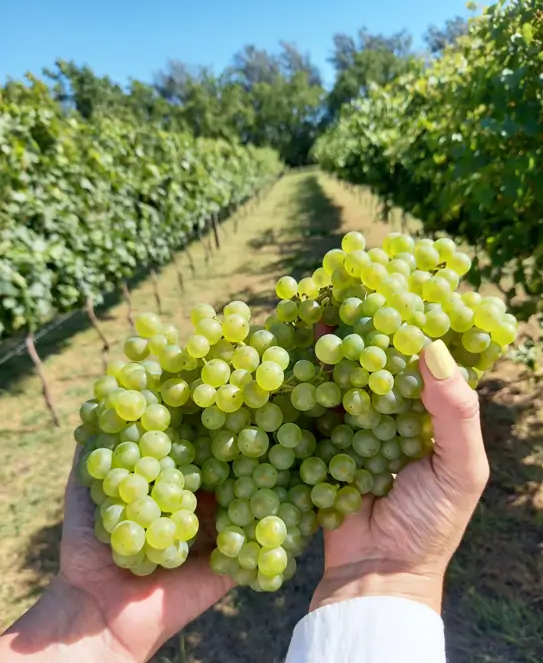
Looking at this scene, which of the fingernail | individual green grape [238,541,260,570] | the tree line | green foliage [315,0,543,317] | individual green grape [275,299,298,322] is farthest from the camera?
the tree line

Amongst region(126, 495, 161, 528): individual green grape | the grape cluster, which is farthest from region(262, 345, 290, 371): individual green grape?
region(126, 495, 161, 528): individual green grape

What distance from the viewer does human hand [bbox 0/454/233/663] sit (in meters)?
1.42

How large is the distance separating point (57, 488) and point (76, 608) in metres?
3.30

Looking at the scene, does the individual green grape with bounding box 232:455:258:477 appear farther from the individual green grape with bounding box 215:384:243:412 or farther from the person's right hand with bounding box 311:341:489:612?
the person's right hand with bounding box 311:341:489:612

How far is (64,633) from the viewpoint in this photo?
1.42m

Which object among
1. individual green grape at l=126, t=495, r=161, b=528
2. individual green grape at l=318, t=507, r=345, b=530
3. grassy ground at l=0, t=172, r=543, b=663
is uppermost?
individual green grape at l=126, t=495, r=161, b=528

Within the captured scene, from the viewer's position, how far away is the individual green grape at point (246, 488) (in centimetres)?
136

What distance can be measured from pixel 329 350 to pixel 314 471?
11.9 inches

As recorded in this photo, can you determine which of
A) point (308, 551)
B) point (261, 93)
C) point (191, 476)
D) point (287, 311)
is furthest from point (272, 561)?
point (261, 93)

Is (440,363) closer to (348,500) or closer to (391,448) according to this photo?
(391,448)

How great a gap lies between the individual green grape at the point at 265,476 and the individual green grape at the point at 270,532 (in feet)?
0.27

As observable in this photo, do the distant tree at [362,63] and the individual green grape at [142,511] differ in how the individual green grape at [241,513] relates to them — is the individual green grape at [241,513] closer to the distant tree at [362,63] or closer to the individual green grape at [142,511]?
the individual green grape at [142,511]

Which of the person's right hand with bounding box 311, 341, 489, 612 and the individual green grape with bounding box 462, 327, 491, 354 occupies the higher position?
the individual green grape with bounding box 462, 327, 491, 354

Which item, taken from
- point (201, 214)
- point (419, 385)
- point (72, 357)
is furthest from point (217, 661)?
point (201, 214)
